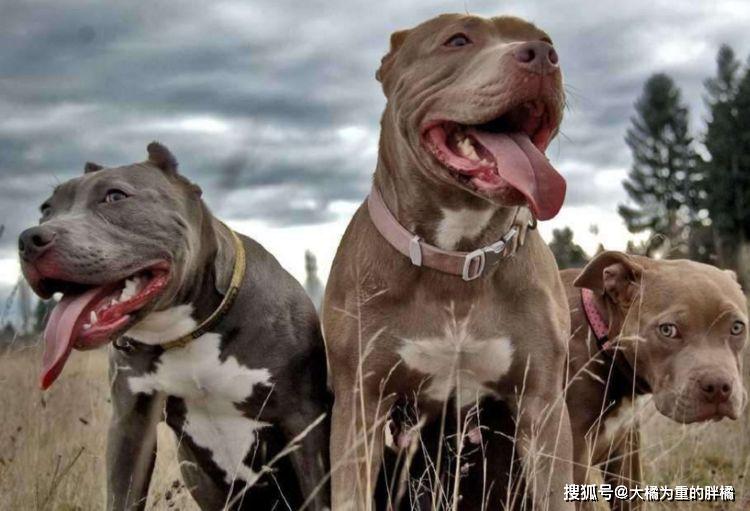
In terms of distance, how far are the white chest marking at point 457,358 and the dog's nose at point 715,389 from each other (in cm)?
109

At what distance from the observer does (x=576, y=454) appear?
16.4 feet

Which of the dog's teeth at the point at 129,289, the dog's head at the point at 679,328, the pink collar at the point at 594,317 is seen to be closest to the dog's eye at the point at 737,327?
the dog's head at the point at 679,328

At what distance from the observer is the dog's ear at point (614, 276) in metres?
5.21

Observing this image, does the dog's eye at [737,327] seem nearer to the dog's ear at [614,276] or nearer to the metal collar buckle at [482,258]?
the dog's ear at [614,276]

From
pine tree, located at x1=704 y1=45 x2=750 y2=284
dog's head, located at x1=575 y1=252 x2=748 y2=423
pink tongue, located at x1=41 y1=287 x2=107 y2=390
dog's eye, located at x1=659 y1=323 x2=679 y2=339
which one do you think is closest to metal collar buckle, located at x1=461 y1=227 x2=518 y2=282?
dog's head, located at x1=575 y1=252 x2=748 y2=423

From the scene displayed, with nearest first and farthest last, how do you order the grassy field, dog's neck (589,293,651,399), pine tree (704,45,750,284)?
dog's neck (589,293,651,399) < the grassy field < pine tree (704,45,750,284)

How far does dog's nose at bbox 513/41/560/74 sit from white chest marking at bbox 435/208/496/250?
71 centimetres

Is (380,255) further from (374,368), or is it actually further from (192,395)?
(192,395)

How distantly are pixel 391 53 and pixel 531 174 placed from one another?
3.82ft

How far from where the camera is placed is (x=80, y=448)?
531 cm

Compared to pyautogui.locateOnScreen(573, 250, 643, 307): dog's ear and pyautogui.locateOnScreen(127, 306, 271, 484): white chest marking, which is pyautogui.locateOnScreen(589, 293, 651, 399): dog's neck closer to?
pyautogui.locateOnScreen(573, 250, 643, 307): dog's ear

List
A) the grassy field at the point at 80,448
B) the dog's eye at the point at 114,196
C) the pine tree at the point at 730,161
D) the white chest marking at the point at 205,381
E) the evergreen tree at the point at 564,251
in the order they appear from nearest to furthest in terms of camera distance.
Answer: the dog's eye at the point at 114,196 → the white chest marking at the point at 205,381 → the grassy field at the point at 80,448 → the evergreen tree at the point at 564,251 → the pine tree at the point at 730,161

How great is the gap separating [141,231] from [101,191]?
0.29m

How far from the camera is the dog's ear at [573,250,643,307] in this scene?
5.21m
